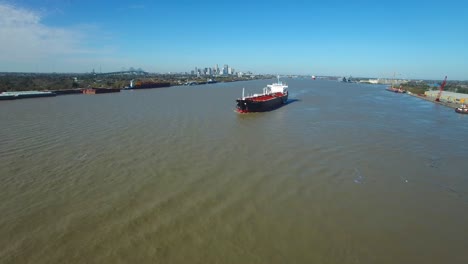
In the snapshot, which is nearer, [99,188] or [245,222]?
[245,222]

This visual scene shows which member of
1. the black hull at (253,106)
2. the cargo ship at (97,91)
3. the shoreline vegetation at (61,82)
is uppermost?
the shoreline vegetation at (61,82)

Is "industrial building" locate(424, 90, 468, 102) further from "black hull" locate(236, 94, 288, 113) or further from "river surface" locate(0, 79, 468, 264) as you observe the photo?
"river surface" locate(0, 79, 468, 264)

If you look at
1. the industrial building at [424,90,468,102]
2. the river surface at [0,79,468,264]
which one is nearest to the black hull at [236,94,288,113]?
the river surface at [0,79,468,264]

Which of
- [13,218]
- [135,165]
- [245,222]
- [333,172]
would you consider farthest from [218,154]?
[13,218]

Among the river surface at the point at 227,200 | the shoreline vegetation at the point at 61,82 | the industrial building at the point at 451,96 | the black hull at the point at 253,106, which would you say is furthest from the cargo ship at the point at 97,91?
the industrial building at the point at 451,96

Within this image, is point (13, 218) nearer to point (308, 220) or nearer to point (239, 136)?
point (308, 220)

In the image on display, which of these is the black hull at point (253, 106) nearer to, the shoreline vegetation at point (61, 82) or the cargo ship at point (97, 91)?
the cargo ship at point (97, 91)

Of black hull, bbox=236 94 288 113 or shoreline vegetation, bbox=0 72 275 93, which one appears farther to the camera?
shoreline vegetation, bbox=0 72 275 93

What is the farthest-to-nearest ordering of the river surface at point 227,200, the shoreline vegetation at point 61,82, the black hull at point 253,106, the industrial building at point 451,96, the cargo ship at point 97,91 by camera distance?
the shoreline vegetation at point 61,82 → the cargo ship at point 97,91 → the industrial building at point 451,96 → the black hull at point 253,106 → the river surface at point 227,200
